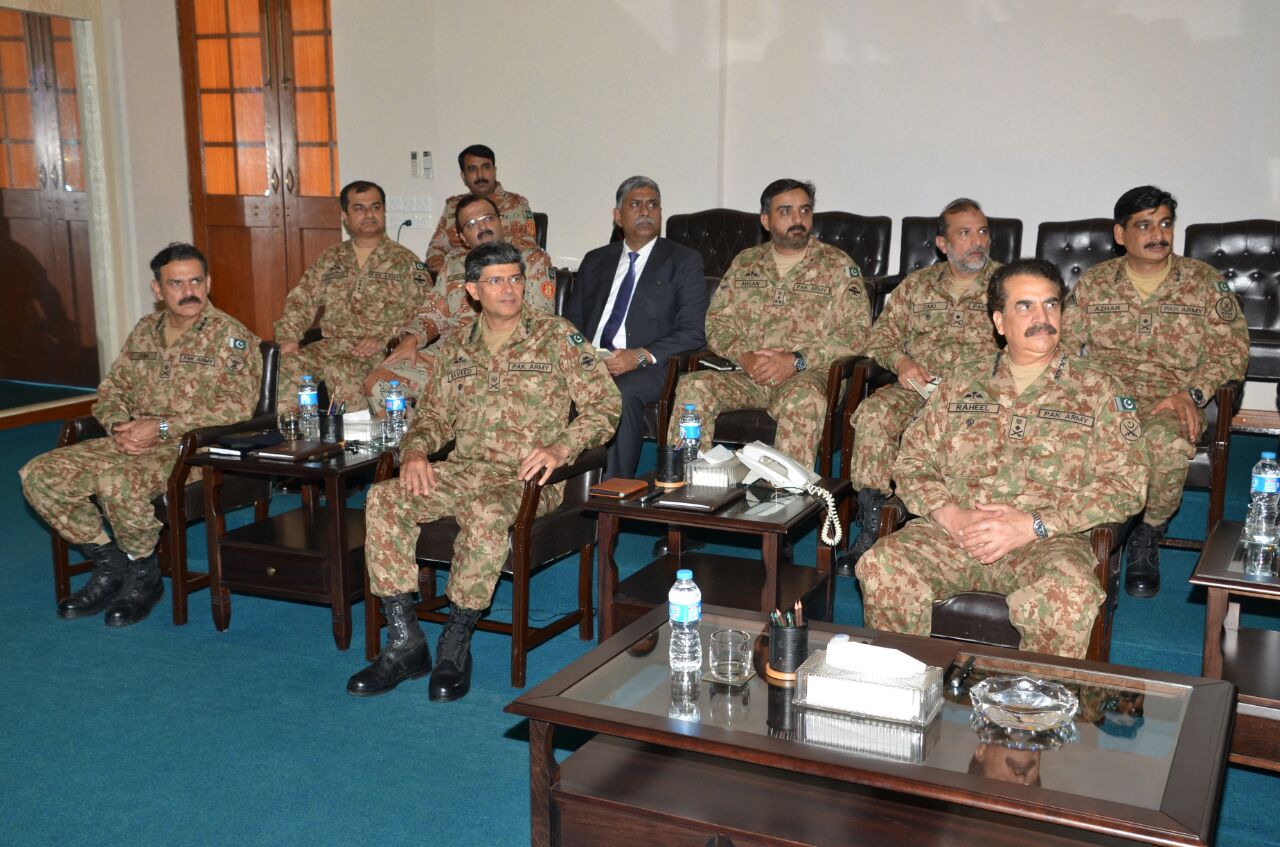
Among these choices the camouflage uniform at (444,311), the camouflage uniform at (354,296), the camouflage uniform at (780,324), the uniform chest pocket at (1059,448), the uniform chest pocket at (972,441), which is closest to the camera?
the uniform chest pocket at (1059,448)

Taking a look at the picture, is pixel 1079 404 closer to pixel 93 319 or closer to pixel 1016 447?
pixel 1016 447

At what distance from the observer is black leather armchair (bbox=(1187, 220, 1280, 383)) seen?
5.14 metres

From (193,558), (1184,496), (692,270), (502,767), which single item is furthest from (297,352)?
(1184,496)

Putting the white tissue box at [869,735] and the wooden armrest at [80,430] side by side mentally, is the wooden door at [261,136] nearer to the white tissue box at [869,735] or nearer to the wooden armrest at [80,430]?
the wooden armrest at [80,430]

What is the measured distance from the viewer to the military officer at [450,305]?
495 cm

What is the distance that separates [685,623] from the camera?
2.53 meters

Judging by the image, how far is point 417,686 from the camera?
3477 mm

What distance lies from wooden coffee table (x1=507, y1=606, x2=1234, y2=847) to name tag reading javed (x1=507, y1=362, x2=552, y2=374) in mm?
1440

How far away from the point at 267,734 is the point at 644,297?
8.20 feet

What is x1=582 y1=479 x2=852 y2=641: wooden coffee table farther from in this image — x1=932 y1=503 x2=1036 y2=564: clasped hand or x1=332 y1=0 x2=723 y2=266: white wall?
x1=332 y1=0 x2=723 y2=266: white wall

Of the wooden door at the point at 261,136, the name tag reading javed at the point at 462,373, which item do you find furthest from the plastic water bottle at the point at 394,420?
the wooden door at the point at 261,136

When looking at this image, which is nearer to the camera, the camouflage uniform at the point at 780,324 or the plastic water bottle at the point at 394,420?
the plastic water bottle at the point at 394,420

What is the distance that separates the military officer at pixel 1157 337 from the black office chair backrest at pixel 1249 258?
86cm

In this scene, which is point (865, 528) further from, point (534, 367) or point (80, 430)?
point (80, 430)
